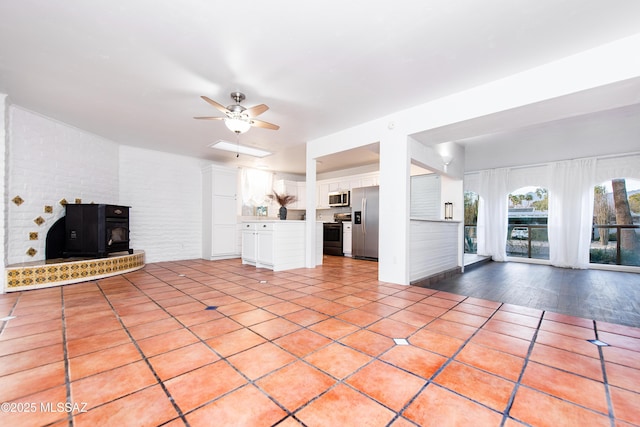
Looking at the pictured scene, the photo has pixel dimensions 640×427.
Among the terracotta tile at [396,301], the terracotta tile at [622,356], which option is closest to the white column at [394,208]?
the terracotta tile at [396,301]

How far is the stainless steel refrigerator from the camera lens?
19.4 feet

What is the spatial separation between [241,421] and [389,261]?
287cm

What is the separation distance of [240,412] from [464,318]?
6.72 feet

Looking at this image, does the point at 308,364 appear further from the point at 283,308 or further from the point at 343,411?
the point at 283,308

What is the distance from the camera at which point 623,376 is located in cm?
146

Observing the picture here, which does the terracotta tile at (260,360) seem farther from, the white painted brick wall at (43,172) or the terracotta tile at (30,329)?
the white painted brick wall at (43,172)

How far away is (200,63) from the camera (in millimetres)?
2447

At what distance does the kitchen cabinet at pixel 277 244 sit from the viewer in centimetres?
445

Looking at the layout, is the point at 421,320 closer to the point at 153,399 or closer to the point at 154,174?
the point at 153,399

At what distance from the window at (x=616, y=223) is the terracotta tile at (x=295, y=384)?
286 inches

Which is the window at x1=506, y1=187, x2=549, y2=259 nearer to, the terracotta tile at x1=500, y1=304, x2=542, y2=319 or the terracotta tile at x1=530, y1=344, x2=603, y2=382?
the terracotta tile at x1=500, y1=304, x2=542, y2=319

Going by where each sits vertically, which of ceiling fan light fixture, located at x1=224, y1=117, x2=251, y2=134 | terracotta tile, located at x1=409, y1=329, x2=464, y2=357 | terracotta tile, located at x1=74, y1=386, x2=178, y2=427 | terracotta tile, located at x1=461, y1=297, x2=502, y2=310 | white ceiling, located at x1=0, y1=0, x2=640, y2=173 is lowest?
terracotta tile, located at x1=461, y1=297, x2=502, y2=310

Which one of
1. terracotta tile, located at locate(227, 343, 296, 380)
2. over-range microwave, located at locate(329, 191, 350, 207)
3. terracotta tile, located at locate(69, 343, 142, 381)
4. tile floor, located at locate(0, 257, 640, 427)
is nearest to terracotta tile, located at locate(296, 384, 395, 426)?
tile floor, located at locate(0, 257, 640, 427)

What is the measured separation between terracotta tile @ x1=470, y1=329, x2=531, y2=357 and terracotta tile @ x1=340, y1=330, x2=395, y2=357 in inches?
25.7
